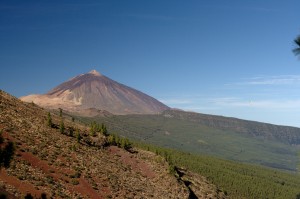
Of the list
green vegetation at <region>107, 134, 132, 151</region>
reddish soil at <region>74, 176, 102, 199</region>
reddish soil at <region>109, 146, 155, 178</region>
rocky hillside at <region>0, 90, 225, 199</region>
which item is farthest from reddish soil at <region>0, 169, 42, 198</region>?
green vegetation at <region>107, 134, 132, 151</region>

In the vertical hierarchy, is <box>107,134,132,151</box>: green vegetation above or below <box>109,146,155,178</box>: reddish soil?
above

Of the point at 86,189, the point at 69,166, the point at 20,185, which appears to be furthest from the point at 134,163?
the point at 20,185

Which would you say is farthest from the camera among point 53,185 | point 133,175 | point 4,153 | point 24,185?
point 133,175

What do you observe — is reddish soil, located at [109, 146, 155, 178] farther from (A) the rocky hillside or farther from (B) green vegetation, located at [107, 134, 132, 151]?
(B) green vegetation, located at [107, 134, 132, 151]

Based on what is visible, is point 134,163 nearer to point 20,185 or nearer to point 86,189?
point 86,189

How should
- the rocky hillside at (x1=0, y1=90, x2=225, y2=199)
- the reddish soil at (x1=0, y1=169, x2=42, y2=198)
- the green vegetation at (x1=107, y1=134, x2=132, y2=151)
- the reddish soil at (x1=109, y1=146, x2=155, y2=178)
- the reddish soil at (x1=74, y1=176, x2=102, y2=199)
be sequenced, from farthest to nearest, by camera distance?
the green vegetation at (x1=107, y1=134, x2=132, y2=151) < the reddish soil at (x1=109, y1=146, x2=155, y2=178) < the reddish soil at (x1=74, y1=176, x2=102, y2=199) < the rocky hillside at (x1=0, y1=90, x2=225, y2=199) < the reddish soil at (x1=0, y1=169, x2=42, y2=198)

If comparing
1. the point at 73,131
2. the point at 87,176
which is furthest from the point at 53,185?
the point at 73,131

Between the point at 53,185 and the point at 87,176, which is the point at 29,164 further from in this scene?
the point at 87,176

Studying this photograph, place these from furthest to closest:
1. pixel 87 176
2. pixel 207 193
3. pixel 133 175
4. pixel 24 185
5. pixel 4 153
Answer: pixel 207 193 < pixel 133 175 < pixel 87 176 < pixel 24 185 < pixel 4 153

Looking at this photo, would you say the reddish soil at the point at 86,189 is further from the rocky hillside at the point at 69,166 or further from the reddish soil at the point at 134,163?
the reddish soil at the point at 134,163
